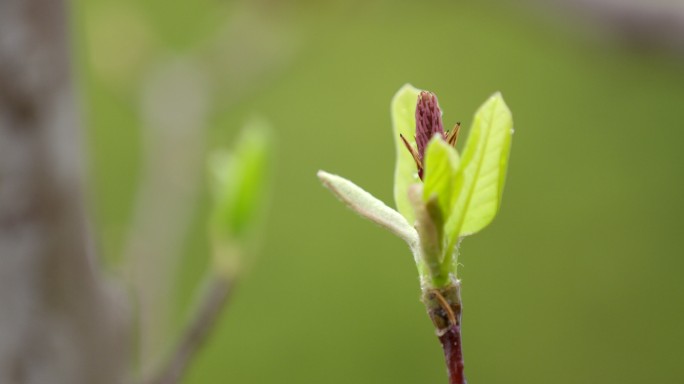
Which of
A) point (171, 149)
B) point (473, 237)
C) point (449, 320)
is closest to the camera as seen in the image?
point (449, 320)

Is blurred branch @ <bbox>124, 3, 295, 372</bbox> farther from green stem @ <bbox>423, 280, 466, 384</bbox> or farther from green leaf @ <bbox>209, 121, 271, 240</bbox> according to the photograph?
green stem @ <bbox>423, 280, 466, 384</bbox>

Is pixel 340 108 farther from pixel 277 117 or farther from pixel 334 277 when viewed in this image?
pixel 334 277

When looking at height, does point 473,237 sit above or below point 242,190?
above

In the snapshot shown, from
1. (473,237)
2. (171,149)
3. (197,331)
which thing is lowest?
(197,331)

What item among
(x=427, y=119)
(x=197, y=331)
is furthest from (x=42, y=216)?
(x=427, y=119)

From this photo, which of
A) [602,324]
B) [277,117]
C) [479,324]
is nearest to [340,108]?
[277,117]

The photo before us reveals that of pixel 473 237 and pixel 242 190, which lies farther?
pixel 473 237

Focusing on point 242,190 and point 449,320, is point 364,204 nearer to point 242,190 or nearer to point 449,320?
point 449,320

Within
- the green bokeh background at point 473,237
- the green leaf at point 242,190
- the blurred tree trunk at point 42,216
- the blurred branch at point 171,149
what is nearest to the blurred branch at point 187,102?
the blurred branch at point 171,149
